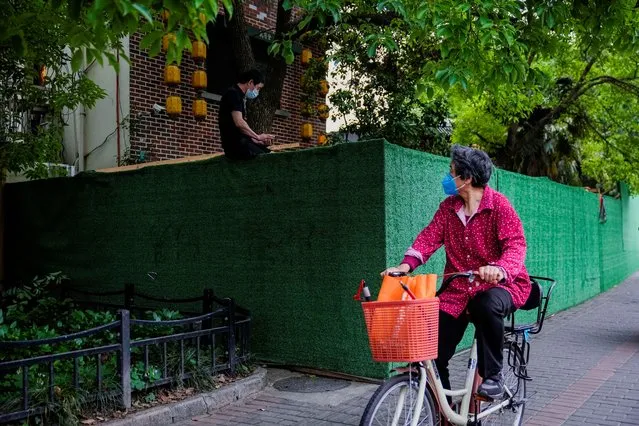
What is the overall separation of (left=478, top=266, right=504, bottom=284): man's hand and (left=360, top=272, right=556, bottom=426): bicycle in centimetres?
10

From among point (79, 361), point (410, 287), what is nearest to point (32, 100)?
point (79, 361)

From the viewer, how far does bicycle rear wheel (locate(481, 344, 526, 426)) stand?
4758mm

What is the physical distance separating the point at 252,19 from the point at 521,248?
11184 mm

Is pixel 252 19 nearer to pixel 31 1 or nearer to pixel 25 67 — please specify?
pixel 25 67

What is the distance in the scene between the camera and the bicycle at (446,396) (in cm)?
364

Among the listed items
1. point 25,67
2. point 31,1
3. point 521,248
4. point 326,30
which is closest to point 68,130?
point 25,67

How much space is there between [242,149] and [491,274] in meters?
4.35

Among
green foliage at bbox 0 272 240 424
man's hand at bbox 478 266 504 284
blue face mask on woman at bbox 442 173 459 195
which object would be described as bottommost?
green foliage at bbox 0 272 240 424

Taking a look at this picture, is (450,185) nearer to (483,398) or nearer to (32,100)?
(483,398)

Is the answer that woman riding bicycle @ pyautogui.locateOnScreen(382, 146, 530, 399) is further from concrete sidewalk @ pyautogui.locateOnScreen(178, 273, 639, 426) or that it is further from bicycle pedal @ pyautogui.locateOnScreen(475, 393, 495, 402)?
concrete sidewalk @ pyautogui.locateOnScreen(178, 273, 639, 426)

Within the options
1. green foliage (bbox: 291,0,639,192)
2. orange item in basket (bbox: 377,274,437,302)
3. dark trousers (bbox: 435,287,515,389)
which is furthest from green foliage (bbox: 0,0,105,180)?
dark trousers (bbox: 435,287,515,389)

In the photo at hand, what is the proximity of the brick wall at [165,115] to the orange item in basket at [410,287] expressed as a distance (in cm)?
915

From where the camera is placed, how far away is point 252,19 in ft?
46.4

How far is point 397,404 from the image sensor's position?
3.67m
